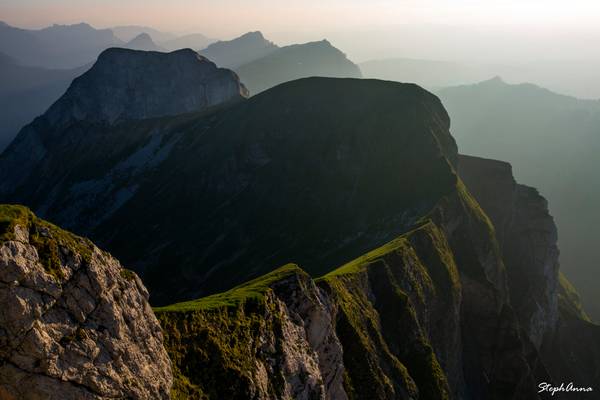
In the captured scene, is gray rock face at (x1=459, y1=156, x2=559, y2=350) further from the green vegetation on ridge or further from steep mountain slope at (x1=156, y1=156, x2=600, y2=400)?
the green vegetation on ridge

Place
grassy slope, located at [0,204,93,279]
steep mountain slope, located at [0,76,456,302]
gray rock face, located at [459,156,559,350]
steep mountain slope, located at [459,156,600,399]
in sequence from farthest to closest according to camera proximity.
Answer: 1. gray rock face, located at [459,156,559,350]
2. steep mountain slope, located at [459,156,600,399]
3. steep mountain slope, located at [0,76,456,302]
4. grassy slope, located at [0,204,93,279]

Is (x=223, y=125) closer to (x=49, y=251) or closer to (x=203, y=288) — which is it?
(x=203, y=288)

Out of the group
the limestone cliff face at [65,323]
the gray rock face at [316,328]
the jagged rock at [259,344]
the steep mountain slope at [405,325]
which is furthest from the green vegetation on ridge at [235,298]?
the limestone cliff face at [65,323]

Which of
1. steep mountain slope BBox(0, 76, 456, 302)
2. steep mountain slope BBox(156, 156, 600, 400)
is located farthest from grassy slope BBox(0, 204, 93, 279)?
steep mountain slope BBox(0, 76, 456, 302)

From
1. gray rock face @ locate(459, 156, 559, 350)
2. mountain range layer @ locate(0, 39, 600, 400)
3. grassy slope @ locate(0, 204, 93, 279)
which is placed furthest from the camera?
gray rock face @ locate(459, 156, 559, 350)

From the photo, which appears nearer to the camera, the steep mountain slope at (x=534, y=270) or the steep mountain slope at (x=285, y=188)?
the steep mountain slope at (x=285, y=188)

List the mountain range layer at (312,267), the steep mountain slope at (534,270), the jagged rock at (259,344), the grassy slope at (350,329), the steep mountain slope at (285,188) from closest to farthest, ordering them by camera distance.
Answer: the mountain range layer at (312,267) < the jagged rock at (259,344) < the grassy slope at (350,329) < the steep mountain slope at (285,188) < the steep mountain slope at (534,270)

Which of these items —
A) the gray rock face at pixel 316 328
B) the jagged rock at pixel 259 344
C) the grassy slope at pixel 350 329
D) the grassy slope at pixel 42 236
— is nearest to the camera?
the grassy slope at pixel 42 236
